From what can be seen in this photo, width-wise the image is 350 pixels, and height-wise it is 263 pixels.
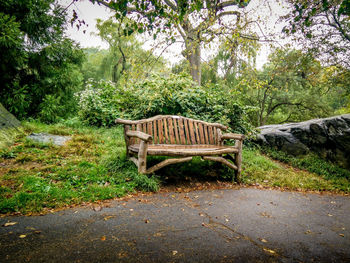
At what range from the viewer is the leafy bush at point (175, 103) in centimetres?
552

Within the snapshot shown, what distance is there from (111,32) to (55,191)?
69.0 ft

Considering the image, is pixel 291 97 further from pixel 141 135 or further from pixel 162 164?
pixel 141 135

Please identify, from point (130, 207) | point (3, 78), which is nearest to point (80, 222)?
point (130, 207)

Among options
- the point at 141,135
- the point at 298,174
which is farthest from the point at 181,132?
the point at 298,174

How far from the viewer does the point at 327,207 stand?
3.34m

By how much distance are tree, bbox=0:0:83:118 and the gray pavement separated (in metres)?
6.80

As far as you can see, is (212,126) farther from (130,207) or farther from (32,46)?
(32,46)

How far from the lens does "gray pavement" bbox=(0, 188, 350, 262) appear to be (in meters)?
1.71

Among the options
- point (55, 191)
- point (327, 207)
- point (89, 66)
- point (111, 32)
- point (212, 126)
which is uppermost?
point (111, 32)

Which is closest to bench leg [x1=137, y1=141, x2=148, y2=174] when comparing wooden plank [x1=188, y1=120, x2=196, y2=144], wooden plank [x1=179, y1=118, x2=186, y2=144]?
wooden plank [x1=179, y1=118, x2=186, y2=144]

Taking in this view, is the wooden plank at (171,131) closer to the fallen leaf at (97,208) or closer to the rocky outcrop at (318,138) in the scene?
the fallen leaf at (97,208)

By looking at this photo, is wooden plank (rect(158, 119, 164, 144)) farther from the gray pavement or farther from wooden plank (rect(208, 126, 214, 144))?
the gray pavement

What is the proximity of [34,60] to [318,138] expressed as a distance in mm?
10839

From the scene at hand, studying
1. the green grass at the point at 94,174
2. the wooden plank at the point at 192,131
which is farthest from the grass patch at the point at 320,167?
the wooden plank at the point at 192,131
